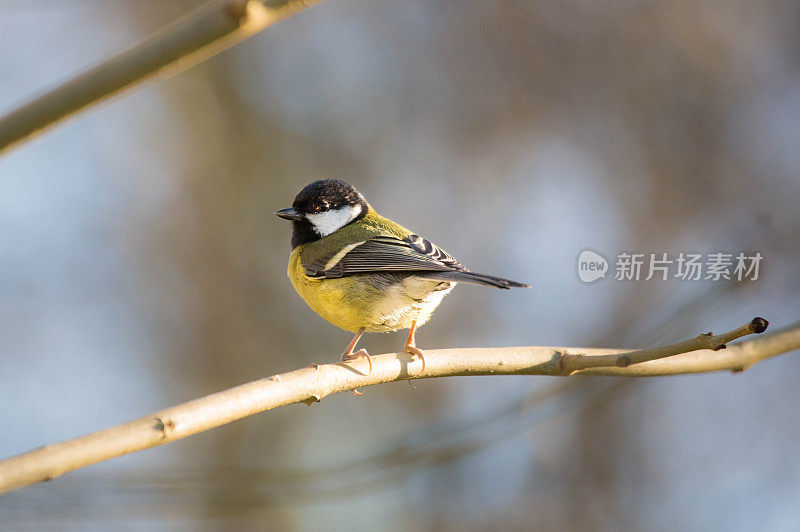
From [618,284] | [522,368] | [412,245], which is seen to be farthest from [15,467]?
[618,284]

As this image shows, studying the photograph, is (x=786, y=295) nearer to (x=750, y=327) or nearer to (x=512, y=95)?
(x=512, y=95)

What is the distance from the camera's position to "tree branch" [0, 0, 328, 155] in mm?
1577

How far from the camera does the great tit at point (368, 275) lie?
3.51 meters

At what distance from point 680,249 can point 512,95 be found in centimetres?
264

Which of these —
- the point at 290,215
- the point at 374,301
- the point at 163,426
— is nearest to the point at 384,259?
the point at 374,301

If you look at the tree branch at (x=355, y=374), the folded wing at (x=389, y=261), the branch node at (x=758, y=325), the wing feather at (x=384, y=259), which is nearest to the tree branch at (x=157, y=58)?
the tree branch at (x=355, y=374)

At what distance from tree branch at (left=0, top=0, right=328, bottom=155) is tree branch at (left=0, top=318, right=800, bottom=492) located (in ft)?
2.33

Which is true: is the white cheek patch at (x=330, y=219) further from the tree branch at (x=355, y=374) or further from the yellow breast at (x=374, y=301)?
the tree branch at (x=355, y=374)

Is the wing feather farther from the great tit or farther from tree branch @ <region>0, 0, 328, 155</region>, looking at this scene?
tree branch @ <region>0, 0, 328, 155</region>

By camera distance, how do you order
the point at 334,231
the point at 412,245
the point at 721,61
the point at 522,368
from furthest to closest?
the point at 721,61
the point at 334,231
the point at 412,245
the point at 522,368

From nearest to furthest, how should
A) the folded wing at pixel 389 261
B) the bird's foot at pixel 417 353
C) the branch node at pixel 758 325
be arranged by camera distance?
1. the branch node at pixel 758 325
2. the bird's foot at pixel 417 353
3. the folded wing at pixel 389 261

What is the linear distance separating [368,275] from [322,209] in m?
0.68

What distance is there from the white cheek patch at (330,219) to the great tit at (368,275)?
70 mm

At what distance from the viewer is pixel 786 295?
21.1 feet
